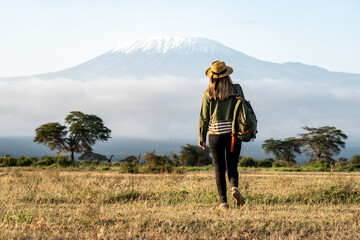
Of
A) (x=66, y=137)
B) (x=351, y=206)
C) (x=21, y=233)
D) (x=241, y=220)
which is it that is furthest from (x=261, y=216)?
(x=66, y=137)

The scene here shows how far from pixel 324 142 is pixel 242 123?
47399 millimetres

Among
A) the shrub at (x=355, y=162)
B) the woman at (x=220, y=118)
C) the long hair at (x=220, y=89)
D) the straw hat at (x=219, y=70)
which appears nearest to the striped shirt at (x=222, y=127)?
the woman at (x=220, y=118)

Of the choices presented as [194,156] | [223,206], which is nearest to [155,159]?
[223,206]

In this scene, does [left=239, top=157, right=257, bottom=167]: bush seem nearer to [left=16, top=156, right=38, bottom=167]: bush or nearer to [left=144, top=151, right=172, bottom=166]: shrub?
[left=144, top=151, right=172, bottom=166]: shrub

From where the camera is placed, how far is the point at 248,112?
20.8ft

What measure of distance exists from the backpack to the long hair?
176 mm

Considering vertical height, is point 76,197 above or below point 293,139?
below

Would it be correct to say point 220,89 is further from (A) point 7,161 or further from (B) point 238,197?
(A) point 7,161

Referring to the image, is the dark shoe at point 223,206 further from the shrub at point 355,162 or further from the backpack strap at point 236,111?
the shrub at point 355,162

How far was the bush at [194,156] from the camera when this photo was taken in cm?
3466

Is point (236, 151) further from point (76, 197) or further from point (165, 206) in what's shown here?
point (76, 197)

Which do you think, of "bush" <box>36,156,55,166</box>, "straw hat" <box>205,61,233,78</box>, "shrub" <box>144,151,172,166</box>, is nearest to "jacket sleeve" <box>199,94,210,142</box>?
"straw hat" <box>205,61,233,78</box>

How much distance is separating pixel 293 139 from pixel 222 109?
159 feet

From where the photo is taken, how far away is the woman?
253 inches
